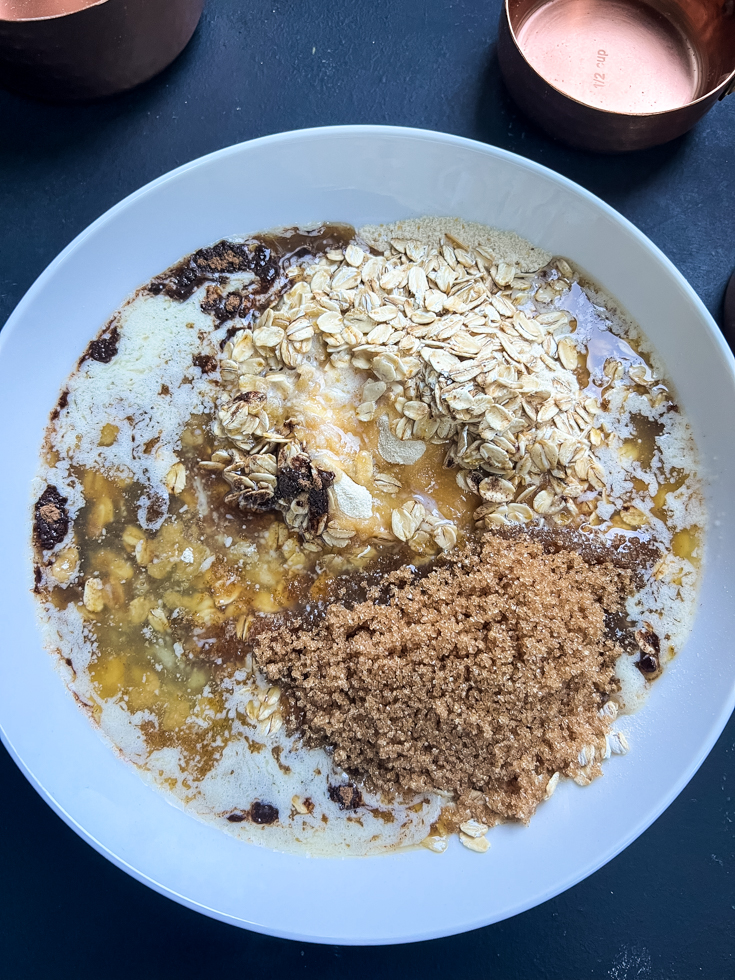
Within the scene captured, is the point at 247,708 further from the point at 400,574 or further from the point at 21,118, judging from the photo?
the point at 21,118

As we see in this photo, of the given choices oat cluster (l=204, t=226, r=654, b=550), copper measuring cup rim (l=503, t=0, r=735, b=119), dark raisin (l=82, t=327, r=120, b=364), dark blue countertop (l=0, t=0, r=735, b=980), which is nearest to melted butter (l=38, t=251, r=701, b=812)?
oat cluster (l=204, t=226, r=654, b=550)

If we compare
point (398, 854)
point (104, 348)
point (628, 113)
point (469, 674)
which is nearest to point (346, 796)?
point (398, 854)

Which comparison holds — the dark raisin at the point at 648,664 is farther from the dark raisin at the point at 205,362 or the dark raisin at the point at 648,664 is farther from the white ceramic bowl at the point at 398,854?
the dark raisin at the point at 205,362

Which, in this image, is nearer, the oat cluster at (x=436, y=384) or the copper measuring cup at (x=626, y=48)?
the oat cluster at (x=436, y=384)

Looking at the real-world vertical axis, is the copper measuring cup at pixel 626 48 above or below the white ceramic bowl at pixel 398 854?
above

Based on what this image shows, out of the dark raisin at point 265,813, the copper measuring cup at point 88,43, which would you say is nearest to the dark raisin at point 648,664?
the dark raisin at point 265,813

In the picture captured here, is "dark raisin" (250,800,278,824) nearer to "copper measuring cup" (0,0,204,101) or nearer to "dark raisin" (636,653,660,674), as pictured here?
"dark raisin" (636,653,660,674)

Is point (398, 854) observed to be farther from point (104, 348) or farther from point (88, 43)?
point (88, 43)
